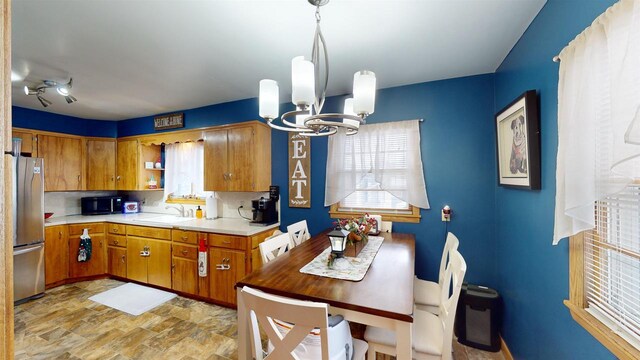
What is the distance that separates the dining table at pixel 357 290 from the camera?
1156 mm

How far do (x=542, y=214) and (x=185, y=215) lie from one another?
4157 mm

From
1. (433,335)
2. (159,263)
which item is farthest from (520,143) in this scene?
(159,263)

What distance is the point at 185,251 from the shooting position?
2908 mm

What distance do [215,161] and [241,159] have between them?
0.43 m

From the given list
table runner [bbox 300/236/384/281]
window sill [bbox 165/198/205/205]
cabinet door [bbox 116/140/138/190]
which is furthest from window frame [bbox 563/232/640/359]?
cabinet door [bbox 116/140/138/190]

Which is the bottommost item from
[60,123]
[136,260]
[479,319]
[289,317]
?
[479,319]

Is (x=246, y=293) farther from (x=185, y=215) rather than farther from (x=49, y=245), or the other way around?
(x=49, y=245)

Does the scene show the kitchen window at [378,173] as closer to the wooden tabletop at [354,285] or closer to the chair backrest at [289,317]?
the wooden tabletop at [354,285]

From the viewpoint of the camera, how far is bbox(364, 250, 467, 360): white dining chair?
1361 mm

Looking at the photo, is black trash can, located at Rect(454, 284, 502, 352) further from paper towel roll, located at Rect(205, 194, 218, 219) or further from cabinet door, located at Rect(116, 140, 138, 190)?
cabinet door, located at Rect(116, 140, 138, 190)

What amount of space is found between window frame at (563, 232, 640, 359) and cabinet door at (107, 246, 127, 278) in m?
4.57

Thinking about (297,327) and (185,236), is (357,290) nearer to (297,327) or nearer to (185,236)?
(297,327)

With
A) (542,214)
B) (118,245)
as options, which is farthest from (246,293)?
(118,245)

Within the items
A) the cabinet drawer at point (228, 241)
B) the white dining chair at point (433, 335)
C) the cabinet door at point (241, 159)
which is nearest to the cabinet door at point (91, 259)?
the cabinet drawer at point (228, 241)
